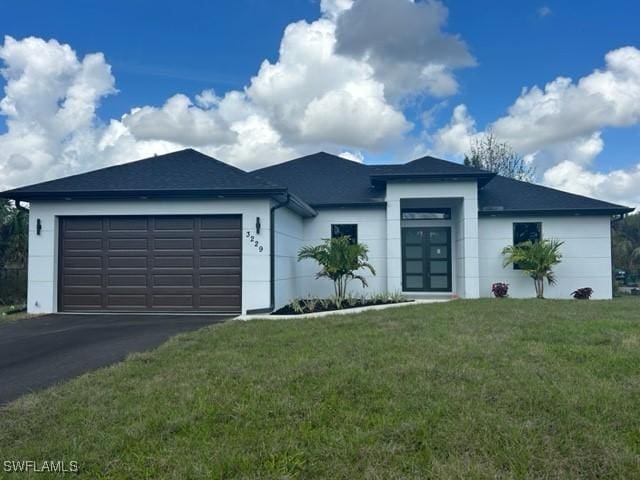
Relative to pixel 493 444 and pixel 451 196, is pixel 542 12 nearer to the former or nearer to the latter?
pixel 451 196

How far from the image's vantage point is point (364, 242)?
554 inches

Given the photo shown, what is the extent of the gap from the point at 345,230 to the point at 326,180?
2.50 m

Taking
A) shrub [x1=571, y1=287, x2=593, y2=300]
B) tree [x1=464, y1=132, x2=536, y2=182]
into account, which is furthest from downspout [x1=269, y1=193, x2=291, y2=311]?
tree [x1=464, y1=132, x2=536, y2=182]

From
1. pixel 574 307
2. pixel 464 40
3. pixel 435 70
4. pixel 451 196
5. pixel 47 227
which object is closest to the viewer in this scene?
pixel 574 307

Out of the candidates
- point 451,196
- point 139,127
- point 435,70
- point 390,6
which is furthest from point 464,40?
point 139,127

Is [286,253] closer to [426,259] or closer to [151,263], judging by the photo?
[151,263]

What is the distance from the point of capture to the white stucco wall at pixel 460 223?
42.8 ft

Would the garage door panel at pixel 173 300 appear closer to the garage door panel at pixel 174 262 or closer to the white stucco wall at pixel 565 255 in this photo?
the garage door panel at pixel 174 262

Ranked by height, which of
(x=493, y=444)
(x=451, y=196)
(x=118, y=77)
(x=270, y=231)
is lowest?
(x=493, y=444)

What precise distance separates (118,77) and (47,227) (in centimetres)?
655

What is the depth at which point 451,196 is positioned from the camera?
43.2 ft

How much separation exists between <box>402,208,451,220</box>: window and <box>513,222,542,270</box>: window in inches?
84.5

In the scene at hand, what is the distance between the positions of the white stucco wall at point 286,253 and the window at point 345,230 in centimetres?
105

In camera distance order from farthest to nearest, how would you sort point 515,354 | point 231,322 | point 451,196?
1. point 451,196
2. point 231,322
3. point 515,354
